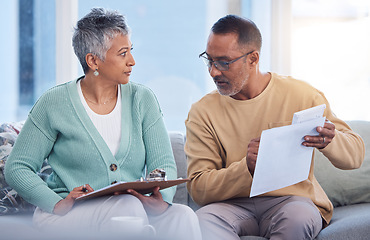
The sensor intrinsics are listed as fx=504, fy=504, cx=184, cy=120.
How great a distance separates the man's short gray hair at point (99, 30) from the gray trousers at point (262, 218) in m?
0.77

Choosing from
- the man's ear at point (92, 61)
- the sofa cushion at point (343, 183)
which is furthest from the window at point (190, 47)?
the man's ear at point (92, 61)

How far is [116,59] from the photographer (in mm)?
2010

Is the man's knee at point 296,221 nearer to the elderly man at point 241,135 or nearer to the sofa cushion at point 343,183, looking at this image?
the elderly man at point 241,135

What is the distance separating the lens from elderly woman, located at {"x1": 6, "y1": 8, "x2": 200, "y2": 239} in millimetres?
1904

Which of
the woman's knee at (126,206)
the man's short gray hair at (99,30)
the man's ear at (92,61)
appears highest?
A: the man's short gray hair at (99,30)

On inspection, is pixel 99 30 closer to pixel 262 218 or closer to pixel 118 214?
pixel 118 214

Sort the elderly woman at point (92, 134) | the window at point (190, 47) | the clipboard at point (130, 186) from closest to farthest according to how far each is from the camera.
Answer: the clipboard at point (130, 186) → the elderly woman at point (92, 134) → the window at point (190, 47)

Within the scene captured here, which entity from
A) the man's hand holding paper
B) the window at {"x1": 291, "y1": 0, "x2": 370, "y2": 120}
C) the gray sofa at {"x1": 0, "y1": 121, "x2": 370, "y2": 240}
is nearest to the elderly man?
the man's hand holding paper

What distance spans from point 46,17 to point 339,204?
6.79 feet

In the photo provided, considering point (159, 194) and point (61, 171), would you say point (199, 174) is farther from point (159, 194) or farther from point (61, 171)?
point (61, 171)

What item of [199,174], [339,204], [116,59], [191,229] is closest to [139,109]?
[116,59]

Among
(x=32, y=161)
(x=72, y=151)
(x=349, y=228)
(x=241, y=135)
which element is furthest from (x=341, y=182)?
(x=32, y=161)

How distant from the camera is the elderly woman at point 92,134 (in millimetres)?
1904

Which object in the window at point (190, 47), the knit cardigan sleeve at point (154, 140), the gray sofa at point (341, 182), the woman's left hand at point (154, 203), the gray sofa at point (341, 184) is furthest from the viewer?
the window at point (190, 47)
